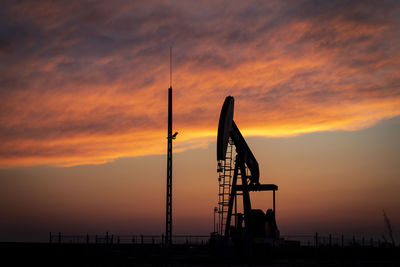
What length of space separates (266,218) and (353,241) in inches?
657

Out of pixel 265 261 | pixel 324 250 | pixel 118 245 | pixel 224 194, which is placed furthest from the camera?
pixel 118 245

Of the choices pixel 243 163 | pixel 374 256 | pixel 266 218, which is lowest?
pixel 374 256

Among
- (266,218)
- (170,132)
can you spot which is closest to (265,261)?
(266,218)

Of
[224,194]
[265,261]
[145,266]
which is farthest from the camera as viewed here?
[224,194]

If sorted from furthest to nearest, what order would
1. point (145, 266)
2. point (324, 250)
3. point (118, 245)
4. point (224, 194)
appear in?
point (118, 245) < point (324, 250) < point (224, 194) < point (145, 266)

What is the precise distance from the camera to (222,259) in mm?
28016

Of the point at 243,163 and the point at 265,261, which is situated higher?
the point at 243,163

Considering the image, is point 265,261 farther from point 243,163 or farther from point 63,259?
point 63,259

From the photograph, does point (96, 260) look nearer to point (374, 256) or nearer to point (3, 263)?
point (3, 263)

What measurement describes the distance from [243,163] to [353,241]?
19.2 metres

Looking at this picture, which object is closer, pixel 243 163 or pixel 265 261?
pixel 265 261

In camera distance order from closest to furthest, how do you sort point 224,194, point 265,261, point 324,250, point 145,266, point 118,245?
point 145,266, point 265,261, point 224,194, point 324,250, point 118,245

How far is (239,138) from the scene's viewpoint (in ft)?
104

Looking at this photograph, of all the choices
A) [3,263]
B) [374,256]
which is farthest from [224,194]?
[374,256]
